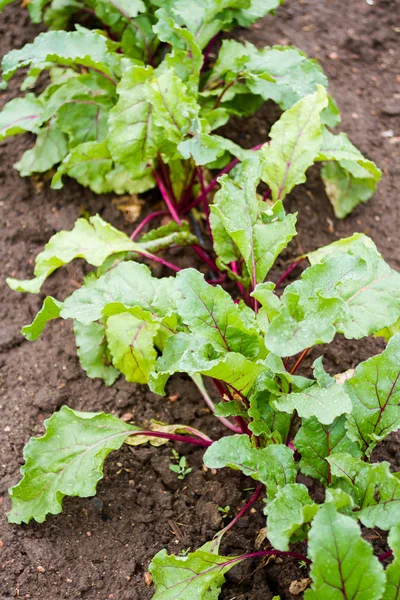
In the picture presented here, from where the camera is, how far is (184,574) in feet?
6.54

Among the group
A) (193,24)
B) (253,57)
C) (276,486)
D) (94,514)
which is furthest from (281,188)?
(94,514)

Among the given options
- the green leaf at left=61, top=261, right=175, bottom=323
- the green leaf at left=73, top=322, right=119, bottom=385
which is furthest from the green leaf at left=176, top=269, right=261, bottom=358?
the green leaf at left=73, top=322, right=119, bottom=385

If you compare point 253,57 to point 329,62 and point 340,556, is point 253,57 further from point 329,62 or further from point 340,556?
point 340,556

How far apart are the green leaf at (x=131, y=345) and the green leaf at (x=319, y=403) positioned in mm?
703

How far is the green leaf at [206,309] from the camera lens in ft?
6.86

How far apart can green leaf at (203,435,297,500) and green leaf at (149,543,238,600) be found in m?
0.27

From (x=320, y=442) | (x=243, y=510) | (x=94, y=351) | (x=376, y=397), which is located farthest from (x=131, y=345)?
(x=376, y=397)

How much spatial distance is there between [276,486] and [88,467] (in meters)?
0.63

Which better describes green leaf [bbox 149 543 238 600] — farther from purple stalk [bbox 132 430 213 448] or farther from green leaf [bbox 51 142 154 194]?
green leaf [bbox 51 142 154 194]

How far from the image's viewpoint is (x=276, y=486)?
199 centimetres

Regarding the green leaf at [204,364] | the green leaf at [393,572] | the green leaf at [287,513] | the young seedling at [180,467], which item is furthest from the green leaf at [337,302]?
the young seedling at [180,467]

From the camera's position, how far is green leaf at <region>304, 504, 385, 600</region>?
1605mm

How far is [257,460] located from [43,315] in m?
0.89

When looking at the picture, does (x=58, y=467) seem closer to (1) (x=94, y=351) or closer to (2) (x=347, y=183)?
(1) (x=94, y=351)
